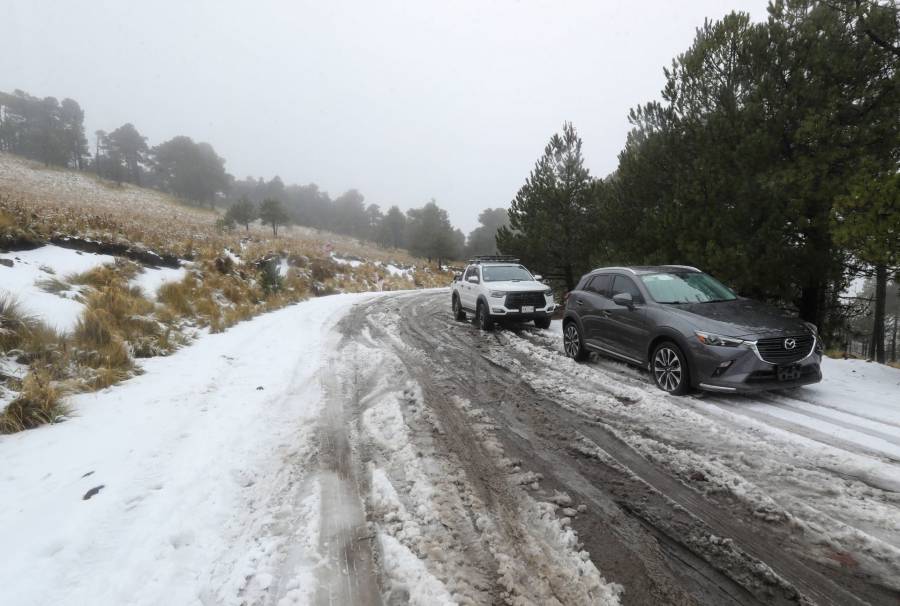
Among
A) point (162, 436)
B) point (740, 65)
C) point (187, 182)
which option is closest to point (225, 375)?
point (162, 436)

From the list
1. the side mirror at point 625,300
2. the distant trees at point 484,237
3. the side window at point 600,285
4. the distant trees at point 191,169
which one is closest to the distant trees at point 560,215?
the side window at point 600,285

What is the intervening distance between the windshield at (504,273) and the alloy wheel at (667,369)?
5.59 m

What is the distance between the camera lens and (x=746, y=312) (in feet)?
18.2

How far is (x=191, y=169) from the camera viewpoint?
58.4 m

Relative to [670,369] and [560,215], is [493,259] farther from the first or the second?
[670,369]

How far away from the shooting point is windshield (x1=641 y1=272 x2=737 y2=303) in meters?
6.01

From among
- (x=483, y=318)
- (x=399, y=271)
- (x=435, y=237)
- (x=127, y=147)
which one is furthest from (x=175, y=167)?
(x=483, y=318)

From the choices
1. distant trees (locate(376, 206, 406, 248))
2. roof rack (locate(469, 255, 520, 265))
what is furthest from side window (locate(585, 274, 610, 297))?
distant trees (locate(376, 206, 406, 248))

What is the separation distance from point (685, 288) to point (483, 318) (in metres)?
5.03

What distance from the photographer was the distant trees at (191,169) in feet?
193

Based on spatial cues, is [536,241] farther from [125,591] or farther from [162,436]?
[125,591]

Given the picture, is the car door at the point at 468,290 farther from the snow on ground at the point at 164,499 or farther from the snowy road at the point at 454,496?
the snow on ground at the point at 164,499

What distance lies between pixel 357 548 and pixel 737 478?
296 cm

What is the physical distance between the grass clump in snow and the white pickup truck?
7.81 metres
